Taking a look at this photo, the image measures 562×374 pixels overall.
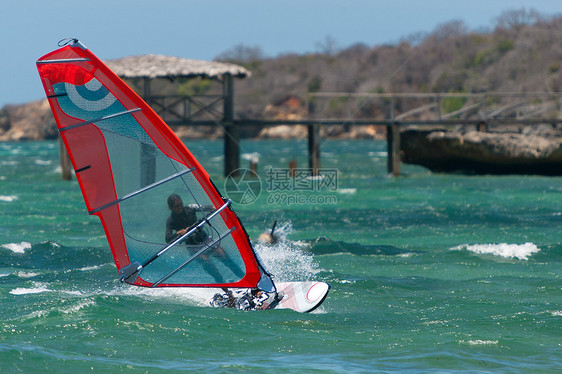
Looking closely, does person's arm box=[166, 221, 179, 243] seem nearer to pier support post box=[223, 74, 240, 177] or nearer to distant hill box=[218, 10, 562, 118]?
pier support post box=[223, 74, 240, 177]

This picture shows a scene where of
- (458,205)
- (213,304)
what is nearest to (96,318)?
(213,304)

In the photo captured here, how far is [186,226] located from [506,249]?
675cm

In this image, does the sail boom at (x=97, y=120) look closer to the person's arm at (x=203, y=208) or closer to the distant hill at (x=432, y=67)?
the person's arm at (x=203, y=208)

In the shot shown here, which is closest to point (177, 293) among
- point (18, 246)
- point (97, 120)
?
point (97, 120)

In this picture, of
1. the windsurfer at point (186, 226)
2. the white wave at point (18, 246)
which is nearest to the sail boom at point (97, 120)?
the windsurfer at point (186, 226)

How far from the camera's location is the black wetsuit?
8.16 meters

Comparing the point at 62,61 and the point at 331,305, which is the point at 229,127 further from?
the point at 62,61

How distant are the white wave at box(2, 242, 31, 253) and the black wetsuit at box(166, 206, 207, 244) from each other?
17.9 feet

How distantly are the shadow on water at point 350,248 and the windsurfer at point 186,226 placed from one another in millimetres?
4554

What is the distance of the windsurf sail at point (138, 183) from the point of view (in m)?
7.64

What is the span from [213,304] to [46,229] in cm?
812

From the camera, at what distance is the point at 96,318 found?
8.16m

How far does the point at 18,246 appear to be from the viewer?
42.9ft

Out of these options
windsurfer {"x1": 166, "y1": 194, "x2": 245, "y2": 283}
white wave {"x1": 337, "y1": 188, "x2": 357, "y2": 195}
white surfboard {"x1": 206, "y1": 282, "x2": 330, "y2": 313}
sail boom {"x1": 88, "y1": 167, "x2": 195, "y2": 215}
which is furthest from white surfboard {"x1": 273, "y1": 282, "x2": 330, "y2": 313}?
white wave {"x1": 337, "y1": 188, "x2": 357, "y2": 195}
